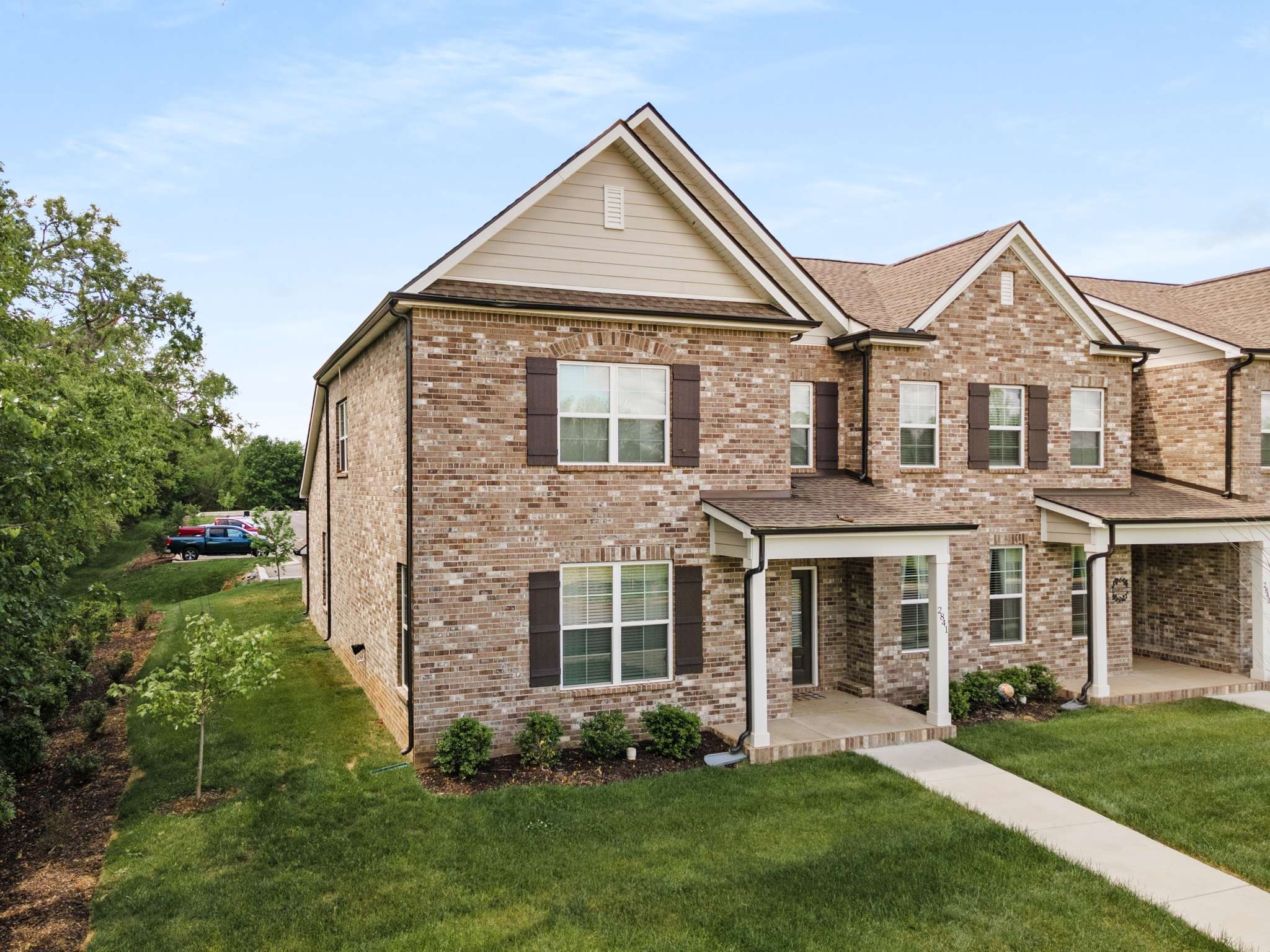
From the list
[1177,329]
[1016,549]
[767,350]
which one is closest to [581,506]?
[767,350]

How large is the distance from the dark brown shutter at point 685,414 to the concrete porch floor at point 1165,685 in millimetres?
8424

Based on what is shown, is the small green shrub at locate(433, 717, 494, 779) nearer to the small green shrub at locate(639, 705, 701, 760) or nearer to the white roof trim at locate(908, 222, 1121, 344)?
the small green shrub at locate(639, 705, 701, 760)

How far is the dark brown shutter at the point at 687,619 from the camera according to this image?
1218 cm

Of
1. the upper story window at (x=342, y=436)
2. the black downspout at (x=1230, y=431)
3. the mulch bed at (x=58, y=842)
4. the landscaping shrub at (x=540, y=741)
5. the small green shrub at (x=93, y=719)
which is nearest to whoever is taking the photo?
the mulch bed at (x=58, y=842)

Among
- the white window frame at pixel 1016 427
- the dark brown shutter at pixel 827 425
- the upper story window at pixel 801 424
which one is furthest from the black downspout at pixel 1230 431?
the upper story window at pixel 801 424

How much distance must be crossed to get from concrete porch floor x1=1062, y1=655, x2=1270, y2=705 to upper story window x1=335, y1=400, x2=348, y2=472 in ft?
47.2

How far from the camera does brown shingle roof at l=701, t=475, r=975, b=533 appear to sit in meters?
11.7

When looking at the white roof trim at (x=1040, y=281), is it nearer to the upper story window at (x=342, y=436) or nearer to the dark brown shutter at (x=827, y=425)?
the dark brown shutter at (x=827, y=425)

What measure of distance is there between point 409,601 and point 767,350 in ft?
21.2

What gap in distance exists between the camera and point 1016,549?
15359 mm

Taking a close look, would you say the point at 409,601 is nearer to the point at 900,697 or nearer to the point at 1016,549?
the point at 900,697

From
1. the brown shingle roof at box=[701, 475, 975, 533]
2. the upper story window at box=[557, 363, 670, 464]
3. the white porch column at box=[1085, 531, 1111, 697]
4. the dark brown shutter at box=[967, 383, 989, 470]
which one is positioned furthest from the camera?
the dark brown shutter at box=[967, 383, 989, 470]

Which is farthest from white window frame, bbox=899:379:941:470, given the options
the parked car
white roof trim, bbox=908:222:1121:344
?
the parked car

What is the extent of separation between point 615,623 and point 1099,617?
8674 millimetres
